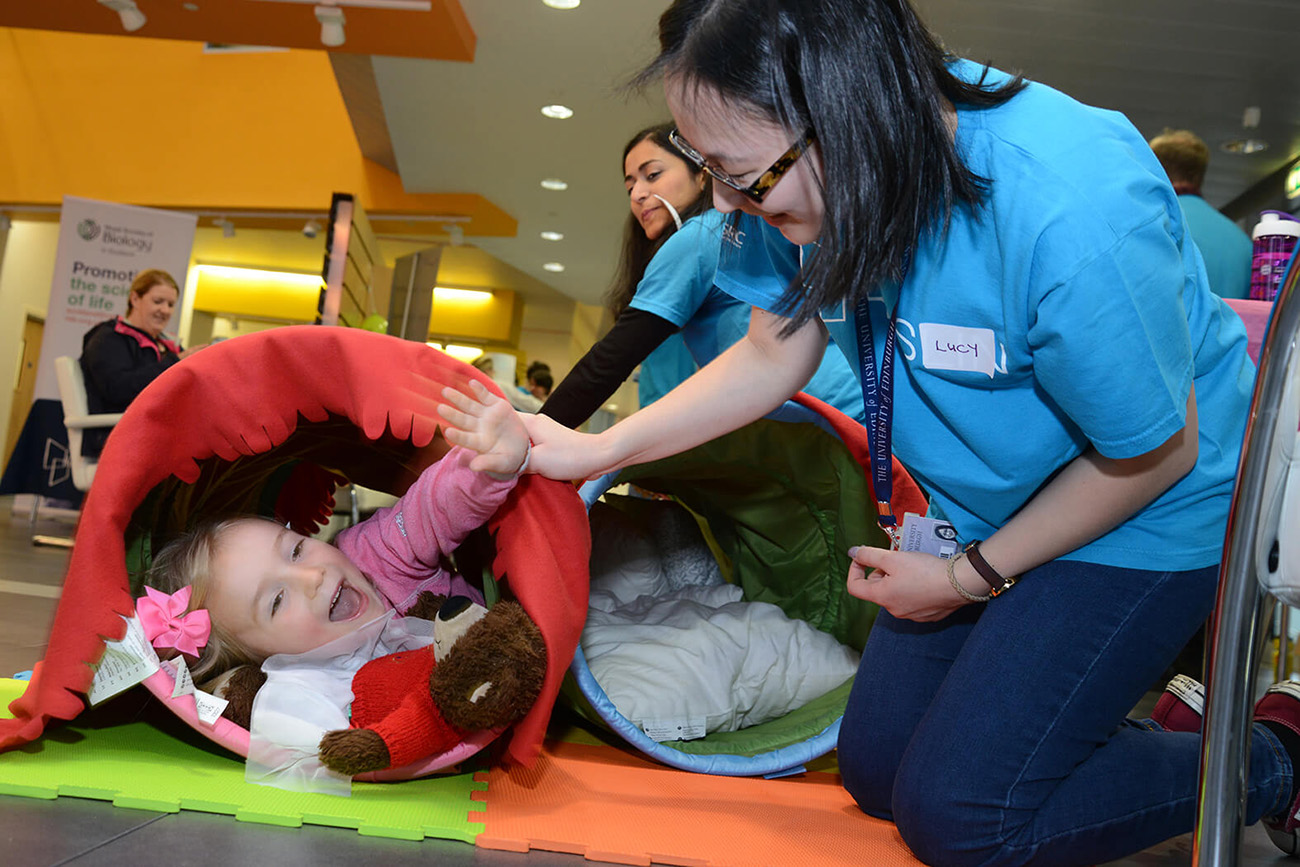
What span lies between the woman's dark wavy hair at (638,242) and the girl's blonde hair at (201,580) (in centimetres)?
102

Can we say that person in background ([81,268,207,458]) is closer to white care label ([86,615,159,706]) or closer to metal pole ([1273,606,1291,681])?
white care label ([86,615,159,706])

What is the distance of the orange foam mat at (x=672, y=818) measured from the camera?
1.20 meters

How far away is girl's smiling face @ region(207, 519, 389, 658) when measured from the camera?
152 centimetres

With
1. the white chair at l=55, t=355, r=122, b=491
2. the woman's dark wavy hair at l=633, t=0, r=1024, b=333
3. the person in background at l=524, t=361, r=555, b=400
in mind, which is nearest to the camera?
the woman's dark wavy hair at l=633, t=0, r=1024, b=333

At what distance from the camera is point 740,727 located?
6.32 ft

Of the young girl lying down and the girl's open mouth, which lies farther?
the girl's open mouth

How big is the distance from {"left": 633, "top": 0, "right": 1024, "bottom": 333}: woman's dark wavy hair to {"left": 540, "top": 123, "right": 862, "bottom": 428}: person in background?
0.76m

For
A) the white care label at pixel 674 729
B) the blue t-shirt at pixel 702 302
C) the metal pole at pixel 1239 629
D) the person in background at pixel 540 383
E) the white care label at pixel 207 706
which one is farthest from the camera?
the person in background at pixel 540 383

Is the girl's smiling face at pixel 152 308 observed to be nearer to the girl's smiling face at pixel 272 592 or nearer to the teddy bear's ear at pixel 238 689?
the girl's smiling face at pixel 272 592

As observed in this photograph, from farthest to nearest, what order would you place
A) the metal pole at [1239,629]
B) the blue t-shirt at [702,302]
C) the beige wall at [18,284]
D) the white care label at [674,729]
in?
the beige wall at [18,284]
the blue t-shirt at [702,302]
the white care label at [674,729]
the metal pole at [1239,629]

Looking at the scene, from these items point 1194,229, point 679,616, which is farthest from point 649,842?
point 1194,229

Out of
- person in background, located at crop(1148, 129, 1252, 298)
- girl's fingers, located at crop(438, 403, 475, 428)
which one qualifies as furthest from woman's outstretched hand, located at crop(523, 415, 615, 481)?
person in background, located at crop(1148, 129, 1252, 298)

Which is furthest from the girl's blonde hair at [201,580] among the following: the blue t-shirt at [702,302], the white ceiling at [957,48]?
the white ceiling at [957,48]

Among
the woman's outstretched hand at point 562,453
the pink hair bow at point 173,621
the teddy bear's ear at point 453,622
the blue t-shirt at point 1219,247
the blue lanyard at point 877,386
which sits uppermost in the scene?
the blue t-shirt at point 1219,247
